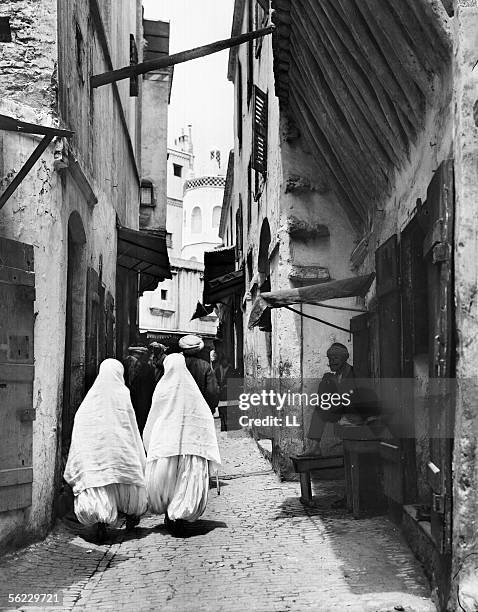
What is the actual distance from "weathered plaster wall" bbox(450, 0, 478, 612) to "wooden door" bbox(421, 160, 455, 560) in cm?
8

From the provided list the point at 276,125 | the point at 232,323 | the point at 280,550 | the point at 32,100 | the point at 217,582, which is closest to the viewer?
the point at 217,582

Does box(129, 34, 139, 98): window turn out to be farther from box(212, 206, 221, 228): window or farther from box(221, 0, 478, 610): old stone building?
box(212, 206, 221, 228): window

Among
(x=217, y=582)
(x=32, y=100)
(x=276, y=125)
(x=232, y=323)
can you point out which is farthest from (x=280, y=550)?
(x=232, y=323)

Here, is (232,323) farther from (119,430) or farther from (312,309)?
(119,430)

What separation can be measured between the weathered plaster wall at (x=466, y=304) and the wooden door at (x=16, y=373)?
3.26 metres

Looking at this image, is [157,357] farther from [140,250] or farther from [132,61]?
[132,61]

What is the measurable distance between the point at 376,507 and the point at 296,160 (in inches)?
176

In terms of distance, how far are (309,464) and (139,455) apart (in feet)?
5.34

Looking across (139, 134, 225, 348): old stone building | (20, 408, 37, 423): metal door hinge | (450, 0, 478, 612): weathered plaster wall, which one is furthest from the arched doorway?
(139, 134, 225, 348): old stone building

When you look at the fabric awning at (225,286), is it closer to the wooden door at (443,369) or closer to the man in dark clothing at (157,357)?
the man in dark clothing at (157,357)

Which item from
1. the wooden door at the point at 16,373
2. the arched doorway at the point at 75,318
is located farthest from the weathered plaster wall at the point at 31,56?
the arched doorway at the point at 75,318

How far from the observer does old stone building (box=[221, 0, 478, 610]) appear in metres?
4.04

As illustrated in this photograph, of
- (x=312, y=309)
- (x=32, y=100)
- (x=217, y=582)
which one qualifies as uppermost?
(x=32, y=100)

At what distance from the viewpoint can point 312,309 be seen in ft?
29.8
